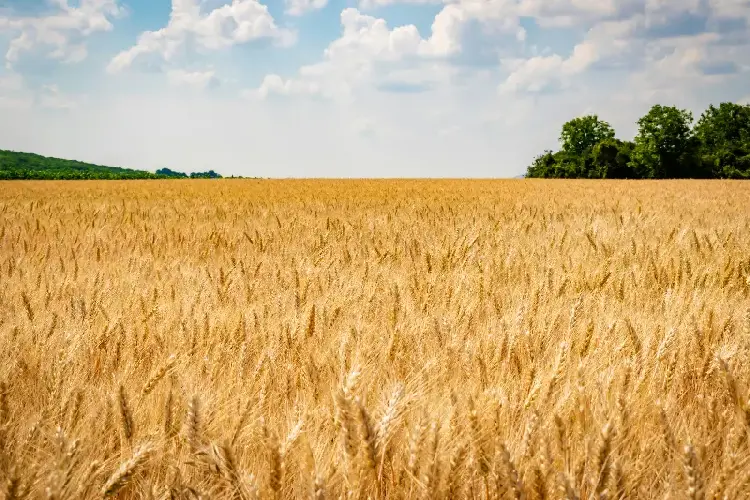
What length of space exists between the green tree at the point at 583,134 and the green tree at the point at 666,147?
33.2 feet

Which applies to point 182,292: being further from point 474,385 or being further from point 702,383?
→ point 702,383

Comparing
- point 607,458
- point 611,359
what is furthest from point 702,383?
point 607,458

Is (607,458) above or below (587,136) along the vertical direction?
below

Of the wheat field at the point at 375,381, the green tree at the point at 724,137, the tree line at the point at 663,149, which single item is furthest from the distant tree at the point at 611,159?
the wheat field at the point at 375,381

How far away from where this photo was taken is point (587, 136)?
6588 centimetres

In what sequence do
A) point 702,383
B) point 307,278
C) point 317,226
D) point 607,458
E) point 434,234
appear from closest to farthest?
point 607,458, point 702,383, point 307,278, point 434,234, point 317,226

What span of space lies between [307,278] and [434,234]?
2.30 meters

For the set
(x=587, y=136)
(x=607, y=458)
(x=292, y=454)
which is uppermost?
(x=587, y=136)

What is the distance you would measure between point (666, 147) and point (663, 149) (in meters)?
0.39

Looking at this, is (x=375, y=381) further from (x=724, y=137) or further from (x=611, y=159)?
(x=724, y=137)

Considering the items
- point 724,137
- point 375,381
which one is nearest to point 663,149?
point 724,137

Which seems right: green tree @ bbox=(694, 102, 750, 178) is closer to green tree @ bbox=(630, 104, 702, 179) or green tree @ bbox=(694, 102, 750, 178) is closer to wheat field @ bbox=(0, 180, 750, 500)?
green tree @ bbox=(630, 104, 702, 179)

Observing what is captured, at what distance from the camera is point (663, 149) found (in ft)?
180

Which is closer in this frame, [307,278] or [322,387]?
[322,387]
